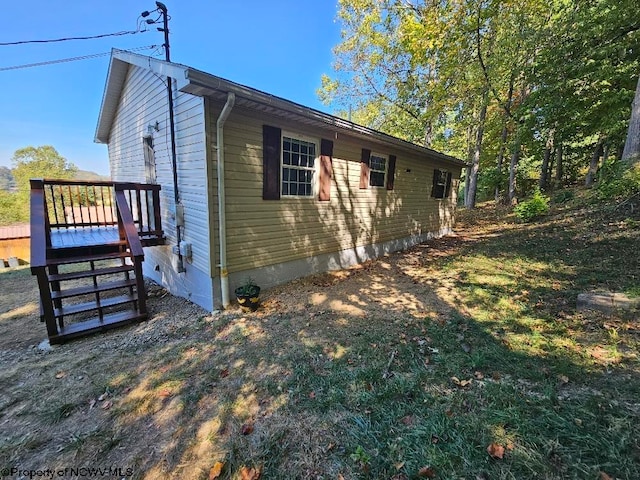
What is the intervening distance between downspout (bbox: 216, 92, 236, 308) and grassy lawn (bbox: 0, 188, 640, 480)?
537mm

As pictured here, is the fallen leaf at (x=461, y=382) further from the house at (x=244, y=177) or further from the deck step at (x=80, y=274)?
the deck step at (x=80, y=274)

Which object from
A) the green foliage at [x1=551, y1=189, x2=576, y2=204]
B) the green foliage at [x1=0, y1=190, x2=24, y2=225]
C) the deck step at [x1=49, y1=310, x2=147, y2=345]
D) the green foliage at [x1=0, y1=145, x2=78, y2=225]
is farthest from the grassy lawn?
the green foliage at [x1=0, y1=145, x2=78, y2=225]

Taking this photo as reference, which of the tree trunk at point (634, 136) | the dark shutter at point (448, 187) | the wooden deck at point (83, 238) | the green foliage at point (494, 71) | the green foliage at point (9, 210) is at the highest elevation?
the green foliage at point (494, 71)

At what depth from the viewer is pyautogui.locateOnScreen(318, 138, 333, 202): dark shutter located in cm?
586

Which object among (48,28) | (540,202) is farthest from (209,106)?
(540,202)

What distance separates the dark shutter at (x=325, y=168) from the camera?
19.2ft

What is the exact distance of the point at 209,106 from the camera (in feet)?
13.8

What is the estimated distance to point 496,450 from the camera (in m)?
1.83

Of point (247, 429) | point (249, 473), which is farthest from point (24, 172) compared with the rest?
point (249, 473)

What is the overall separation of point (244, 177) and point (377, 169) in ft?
13.3

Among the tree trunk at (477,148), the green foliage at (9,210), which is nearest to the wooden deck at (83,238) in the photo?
the tree trunk at (477,148)

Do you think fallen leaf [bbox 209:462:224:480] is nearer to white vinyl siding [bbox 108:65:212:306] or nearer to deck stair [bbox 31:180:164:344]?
white vinyl siding [bbox 108:65:212:306]

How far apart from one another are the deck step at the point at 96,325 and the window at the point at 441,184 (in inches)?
376

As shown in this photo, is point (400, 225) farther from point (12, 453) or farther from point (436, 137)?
point (436, 137)
